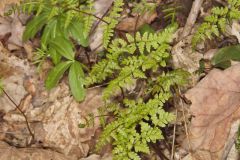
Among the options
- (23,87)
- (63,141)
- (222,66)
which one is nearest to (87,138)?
(63,141)

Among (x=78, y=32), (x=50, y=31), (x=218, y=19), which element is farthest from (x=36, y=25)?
(x=218, y=19)

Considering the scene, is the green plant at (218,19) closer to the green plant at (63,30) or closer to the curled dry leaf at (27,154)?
the green plant at (63,30)

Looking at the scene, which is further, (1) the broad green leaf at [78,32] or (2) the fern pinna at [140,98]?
(1) the broad green leaf at [78,32]

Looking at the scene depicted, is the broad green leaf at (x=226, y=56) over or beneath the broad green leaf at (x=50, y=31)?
beneath

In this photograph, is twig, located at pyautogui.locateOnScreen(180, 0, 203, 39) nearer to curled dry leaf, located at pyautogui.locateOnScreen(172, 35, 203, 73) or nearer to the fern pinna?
curled dry leaf, located at pyautogui.locateOnScreen(172, 35, 203, 73)

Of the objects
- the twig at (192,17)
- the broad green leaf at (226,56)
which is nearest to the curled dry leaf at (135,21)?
the twig at (192,17)

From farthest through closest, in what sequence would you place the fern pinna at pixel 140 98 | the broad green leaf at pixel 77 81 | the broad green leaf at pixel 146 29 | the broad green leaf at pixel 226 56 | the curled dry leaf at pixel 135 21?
1. the curled dry leaf at pixel 135 21
2. the broad green leaf at pixel 146 29
3. the broad green leaf at pixel 77 81
4. the broad green leaf at pixel 226 56
5. the fern pinna at pixel 140 98

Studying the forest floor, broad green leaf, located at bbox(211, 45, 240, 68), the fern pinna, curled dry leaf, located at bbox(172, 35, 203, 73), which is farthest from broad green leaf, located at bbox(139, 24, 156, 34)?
broad green leaf, located at bbox(211, 45, 240, 68)

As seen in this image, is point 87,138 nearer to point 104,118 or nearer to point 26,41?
point 104,118
